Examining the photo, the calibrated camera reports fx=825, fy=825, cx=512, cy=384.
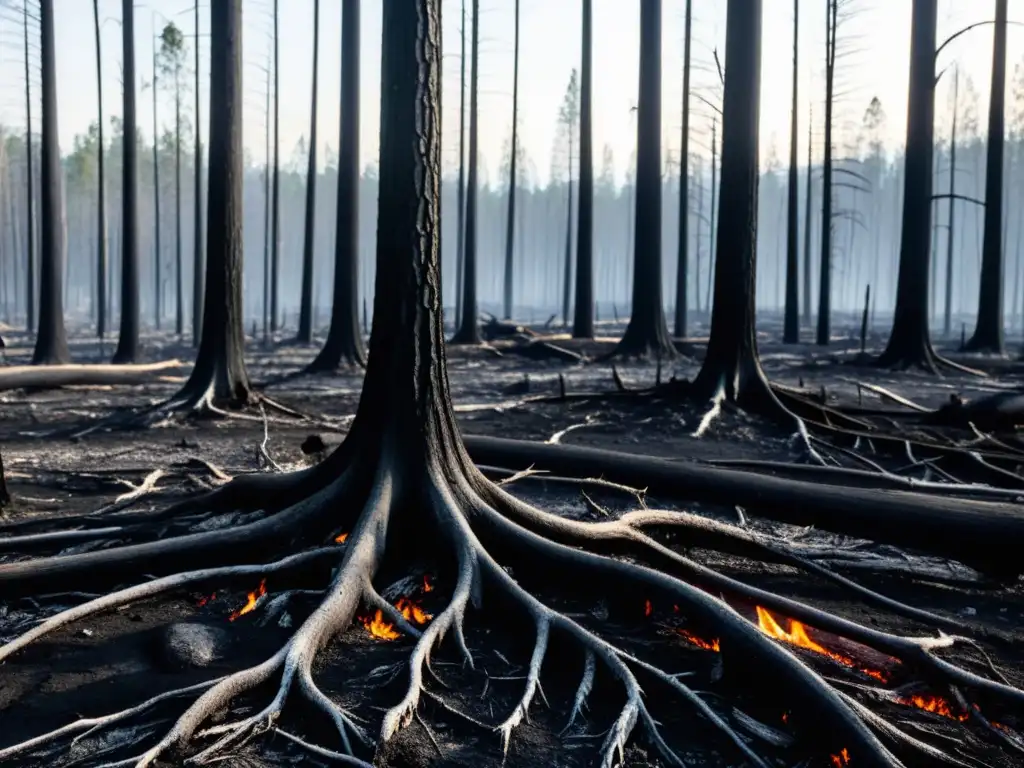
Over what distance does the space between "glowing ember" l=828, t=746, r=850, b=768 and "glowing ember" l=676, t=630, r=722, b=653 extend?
0.75 metres

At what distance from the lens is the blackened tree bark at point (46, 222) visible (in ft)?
58.0

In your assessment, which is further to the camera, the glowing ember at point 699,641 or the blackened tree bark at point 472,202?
the blackened tree bark at point 472,202

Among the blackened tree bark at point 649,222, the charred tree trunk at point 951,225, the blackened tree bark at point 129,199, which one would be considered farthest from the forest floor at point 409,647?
the charred tree trunk at point 951,225

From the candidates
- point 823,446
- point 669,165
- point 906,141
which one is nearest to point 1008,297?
point 669,165

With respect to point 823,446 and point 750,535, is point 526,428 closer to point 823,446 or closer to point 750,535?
point 823,446

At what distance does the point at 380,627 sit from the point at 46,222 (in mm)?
17267

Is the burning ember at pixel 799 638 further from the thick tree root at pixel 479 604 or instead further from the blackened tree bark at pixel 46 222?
the blackened tree bark at pixel 46 222

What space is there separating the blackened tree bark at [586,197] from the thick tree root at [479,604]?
59.1 ft

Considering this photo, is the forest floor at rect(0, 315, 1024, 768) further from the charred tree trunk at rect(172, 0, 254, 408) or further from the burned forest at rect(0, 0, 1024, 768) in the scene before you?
the charred tree trunk at rect(172, 0, 254, 408)

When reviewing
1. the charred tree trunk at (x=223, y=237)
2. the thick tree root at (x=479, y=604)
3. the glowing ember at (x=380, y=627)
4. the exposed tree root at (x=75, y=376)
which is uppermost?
the charred tree trunk at (x=223, y=237)

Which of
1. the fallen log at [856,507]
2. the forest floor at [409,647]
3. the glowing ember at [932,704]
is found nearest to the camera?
the forest floor at [409,647]

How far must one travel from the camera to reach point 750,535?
458cm

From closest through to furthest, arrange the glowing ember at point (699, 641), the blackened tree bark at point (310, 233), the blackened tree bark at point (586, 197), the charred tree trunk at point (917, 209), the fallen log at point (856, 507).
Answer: the glowing ember at point (699, 641) → the fallen log at point (856, 507) → the charred tree trunk at point (917, 209) → the blackened tree bark at point (586, 197) → the blackened tree bark at point (310, 233)

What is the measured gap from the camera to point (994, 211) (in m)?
19.0
